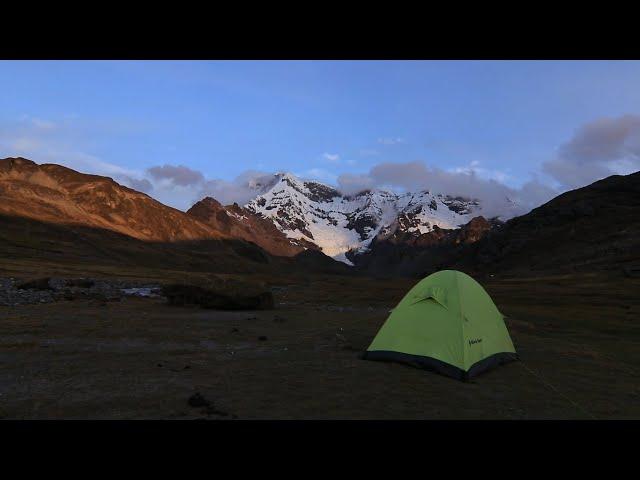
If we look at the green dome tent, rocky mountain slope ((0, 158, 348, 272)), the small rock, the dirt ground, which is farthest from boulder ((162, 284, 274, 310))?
rocky mountain slope ((0, 158, 348, 272))

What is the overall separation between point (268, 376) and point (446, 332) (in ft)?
15.5

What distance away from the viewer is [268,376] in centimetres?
1158

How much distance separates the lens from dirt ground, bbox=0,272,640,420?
8.99 metres

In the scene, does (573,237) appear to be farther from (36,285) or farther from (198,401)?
(198,401)

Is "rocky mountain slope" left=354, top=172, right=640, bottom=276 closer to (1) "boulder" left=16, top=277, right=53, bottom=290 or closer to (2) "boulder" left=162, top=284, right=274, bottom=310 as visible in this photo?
(2) "boulder" left=162, top=284, right=274, bottom=310

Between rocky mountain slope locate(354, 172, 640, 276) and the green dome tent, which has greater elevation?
rocky mountain slope locate(354, 172, 640, 276)

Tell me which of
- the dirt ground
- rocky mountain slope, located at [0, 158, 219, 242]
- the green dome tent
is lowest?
the dirt ground

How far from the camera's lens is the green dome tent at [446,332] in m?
12.3

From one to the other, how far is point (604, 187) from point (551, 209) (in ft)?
56.1

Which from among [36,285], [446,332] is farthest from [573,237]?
[446,332]

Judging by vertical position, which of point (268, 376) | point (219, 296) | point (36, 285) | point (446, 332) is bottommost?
point (36, 285)

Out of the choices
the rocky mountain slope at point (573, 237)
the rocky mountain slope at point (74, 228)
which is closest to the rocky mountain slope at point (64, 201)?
the rocky mountain slope at point (74, 228)

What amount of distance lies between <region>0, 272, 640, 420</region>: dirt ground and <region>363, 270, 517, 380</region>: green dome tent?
40cm

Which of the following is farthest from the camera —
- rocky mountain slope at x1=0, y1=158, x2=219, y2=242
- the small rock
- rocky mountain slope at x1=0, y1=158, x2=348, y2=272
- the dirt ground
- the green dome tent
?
rocky mountain slope at x1=0, y1=158, x2=219, y2=242
